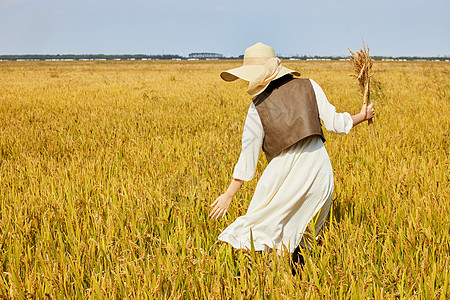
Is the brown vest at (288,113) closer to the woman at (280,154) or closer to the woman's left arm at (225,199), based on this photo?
the woman at (280,154)

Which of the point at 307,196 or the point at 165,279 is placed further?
the point at 307,196

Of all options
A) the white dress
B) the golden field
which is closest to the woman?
the white dress

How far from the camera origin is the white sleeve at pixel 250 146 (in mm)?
1768

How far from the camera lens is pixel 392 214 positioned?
7.13 ft

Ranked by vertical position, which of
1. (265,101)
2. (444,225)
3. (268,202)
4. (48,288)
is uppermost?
(265,101)

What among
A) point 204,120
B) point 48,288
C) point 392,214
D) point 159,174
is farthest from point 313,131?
point 204,120

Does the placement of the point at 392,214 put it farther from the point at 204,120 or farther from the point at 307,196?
the point at 204,120

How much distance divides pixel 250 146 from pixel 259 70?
15.8 inches

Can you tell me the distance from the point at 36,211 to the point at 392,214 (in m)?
2.43

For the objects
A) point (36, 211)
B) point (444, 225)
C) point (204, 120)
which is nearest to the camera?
point (444, 225)

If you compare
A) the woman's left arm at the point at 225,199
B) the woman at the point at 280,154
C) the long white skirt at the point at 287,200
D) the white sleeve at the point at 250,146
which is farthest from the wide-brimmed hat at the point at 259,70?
the woman's left arm at the point at 225,199

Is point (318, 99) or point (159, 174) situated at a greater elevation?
point (318, 99)

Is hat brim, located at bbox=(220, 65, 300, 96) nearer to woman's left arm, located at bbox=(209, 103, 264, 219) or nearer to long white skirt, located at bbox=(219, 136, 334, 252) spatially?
woman's left arm, located at bbox=(209, 103, 264, 219)

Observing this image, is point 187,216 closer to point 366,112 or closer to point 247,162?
point 247,162
